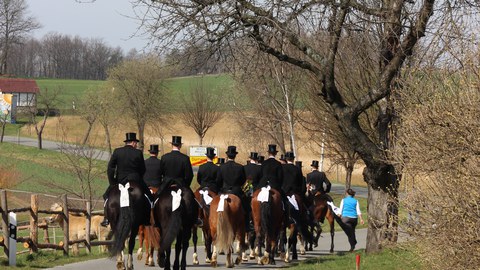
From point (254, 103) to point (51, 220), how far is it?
27.2 meters

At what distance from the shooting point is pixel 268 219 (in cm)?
2016

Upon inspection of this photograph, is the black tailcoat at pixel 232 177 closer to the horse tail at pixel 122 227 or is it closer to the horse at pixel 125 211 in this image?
the horse at pixel 125 211

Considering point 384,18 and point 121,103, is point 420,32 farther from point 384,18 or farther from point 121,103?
point 121,103

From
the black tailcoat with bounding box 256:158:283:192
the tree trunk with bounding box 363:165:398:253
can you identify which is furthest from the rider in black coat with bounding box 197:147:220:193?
the tree trunk with bounding box 363:165:398:253

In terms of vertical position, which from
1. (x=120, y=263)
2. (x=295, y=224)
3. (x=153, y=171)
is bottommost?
(x=120, y=263)

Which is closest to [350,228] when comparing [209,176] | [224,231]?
[209,176]

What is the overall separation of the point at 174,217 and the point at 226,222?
263 cm

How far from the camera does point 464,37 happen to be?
42.7 feet

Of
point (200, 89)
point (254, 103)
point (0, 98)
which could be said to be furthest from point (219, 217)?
point (0, 98)

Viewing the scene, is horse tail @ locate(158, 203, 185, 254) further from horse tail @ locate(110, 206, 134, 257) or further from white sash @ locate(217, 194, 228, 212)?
white sash @ locate(217, 194, 228, 212)

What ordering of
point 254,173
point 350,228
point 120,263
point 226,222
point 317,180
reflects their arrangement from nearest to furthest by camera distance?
point 120,263 → point 226,222 → point 254,173 → point 317,180 → point 350,228

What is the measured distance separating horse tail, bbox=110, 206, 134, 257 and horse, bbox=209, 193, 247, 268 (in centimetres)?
304

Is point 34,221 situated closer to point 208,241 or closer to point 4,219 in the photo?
point 4,219

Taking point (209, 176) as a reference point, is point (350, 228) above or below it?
below
